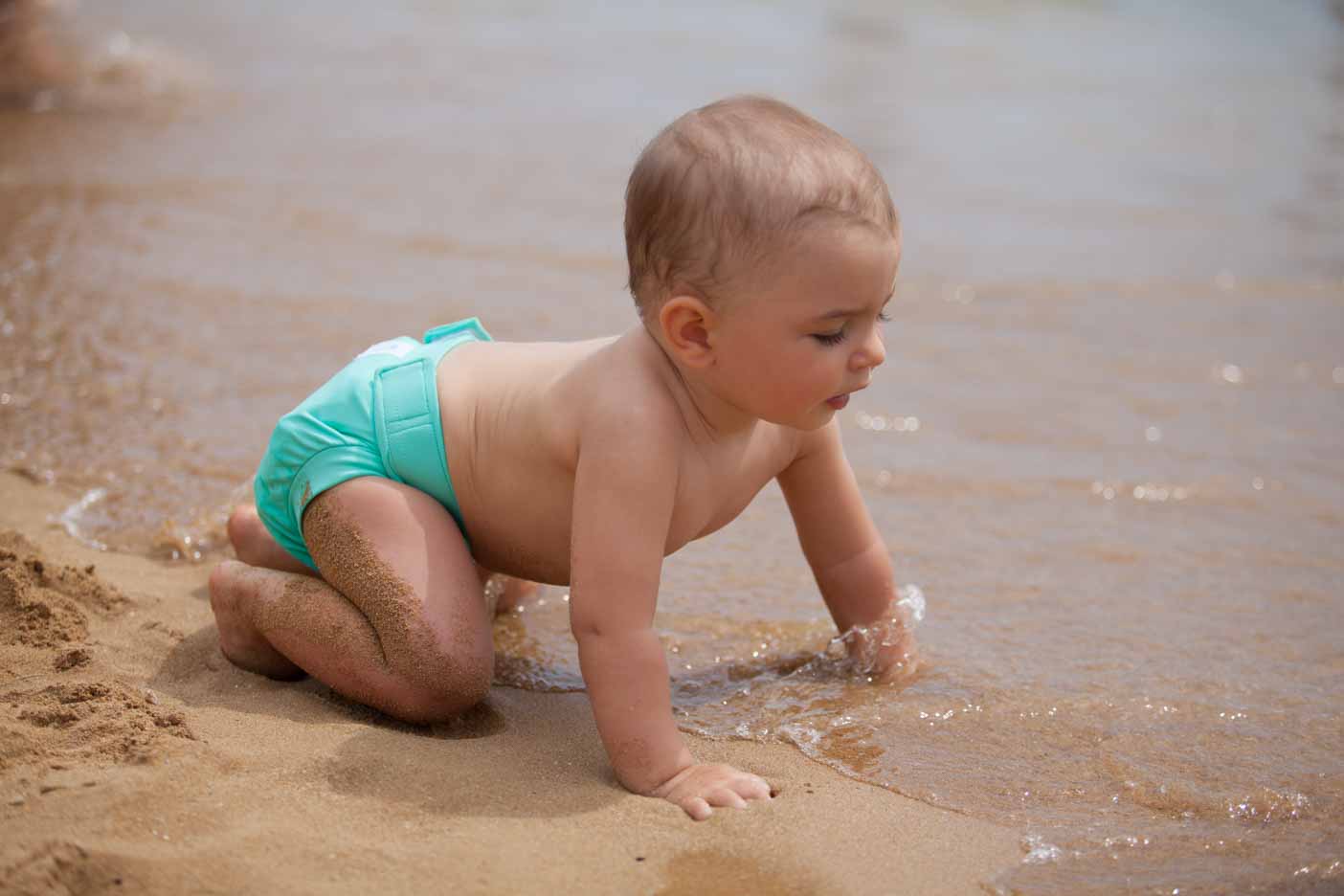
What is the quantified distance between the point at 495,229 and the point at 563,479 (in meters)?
3.44

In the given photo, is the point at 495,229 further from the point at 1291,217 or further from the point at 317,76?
the point at 1291,217

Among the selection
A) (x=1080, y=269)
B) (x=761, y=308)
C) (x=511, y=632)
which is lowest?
(x=511, y=632)

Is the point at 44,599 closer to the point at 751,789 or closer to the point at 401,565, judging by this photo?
the point at 401,565

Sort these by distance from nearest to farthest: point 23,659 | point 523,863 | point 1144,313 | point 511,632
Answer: point 523,863 < point 23,659 < point 511,632 < point 1144,313

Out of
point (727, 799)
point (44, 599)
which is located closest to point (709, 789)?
point (727, 799)

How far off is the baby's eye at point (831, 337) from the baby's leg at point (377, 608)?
0.76 metres

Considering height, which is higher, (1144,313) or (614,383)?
(614,383)

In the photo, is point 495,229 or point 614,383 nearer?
point 614,383

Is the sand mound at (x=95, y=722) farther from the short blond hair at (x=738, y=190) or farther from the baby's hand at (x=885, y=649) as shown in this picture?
the baby's hand at (x=885, y=649)

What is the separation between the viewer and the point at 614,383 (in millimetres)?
2340

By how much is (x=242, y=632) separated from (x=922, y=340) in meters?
2.94

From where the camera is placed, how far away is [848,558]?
9.23 feet

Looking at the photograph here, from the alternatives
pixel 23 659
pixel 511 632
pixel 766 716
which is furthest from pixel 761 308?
pixel 23 659

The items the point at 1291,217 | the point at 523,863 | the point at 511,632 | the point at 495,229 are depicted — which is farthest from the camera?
the point at 1291,217
